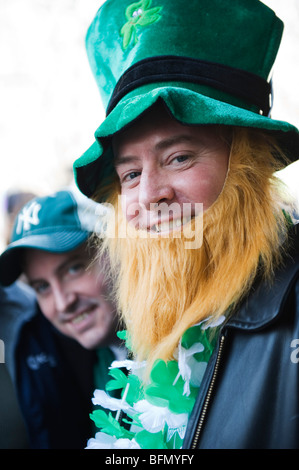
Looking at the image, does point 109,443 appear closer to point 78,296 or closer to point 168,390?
point 168,390

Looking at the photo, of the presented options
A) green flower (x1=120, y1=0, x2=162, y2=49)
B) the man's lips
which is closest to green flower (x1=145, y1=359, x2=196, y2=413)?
the man's lips

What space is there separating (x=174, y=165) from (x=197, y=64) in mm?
254

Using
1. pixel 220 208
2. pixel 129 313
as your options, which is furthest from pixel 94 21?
pixel 129 313

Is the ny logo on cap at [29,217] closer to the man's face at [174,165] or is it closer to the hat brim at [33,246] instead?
the hat brim at [33,246]

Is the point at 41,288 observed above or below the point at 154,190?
Result: below

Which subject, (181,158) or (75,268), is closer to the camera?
(181,158)

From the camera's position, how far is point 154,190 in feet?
3.57

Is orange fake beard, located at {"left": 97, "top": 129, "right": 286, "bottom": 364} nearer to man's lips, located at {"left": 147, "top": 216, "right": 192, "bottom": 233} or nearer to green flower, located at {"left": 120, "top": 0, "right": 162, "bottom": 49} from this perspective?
man's lips, located at {"left": 147, "top": 216, "right": 192, "bottom": 233}

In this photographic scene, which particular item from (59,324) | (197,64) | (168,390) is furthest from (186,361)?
(59,324)

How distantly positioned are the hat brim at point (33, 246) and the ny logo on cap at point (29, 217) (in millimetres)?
79

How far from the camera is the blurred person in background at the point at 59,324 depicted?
1837 millimetres

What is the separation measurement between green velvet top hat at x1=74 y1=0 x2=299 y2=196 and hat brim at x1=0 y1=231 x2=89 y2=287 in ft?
2.24

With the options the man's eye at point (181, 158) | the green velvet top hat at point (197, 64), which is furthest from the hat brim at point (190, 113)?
the man's eye at point (181, 158)

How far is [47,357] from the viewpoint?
197cm
